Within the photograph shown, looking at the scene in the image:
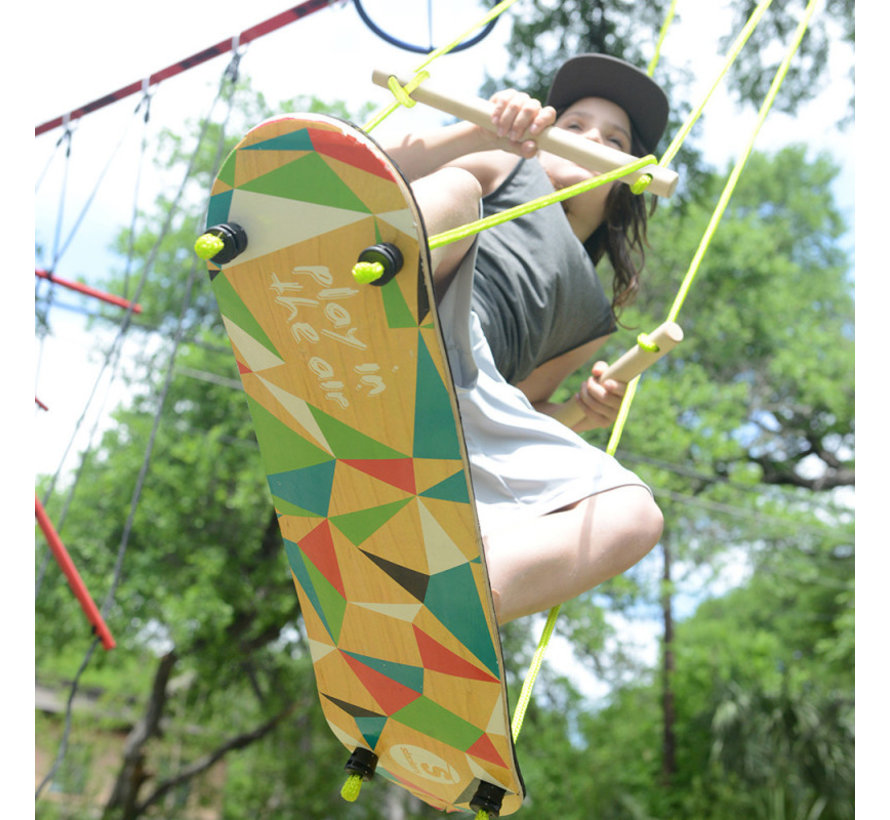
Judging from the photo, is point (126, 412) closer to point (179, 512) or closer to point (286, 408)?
point (179, 512)

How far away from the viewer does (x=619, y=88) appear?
1.53 metres

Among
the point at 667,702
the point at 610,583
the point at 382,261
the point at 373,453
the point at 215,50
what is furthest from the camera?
the point at 667,702

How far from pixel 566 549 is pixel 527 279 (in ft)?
1.48

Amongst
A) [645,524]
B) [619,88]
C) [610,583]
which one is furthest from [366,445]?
[610,583]

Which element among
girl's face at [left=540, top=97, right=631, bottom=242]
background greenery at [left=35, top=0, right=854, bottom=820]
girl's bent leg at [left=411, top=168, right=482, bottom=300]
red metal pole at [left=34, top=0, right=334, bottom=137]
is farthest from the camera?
background greenery at [left=35, top=0, right=854, bottom=820]

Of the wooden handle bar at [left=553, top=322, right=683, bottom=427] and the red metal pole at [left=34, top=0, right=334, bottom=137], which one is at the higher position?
the red metal pole at [left=34, top=0, right=334, bottom=137]

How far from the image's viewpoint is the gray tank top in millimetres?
1358

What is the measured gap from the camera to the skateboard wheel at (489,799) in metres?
1.14

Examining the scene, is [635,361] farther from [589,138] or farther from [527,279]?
[589,138]

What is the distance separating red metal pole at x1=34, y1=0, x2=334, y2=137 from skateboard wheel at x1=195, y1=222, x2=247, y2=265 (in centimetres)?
116

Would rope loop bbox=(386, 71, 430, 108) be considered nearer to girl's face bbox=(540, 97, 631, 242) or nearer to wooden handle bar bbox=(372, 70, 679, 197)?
wooden handle bar bbox=(372, 70, 679, 197)

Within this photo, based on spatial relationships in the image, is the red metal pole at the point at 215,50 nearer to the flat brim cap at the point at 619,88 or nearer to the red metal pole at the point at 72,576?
the flat brim cap at the point at 619,88

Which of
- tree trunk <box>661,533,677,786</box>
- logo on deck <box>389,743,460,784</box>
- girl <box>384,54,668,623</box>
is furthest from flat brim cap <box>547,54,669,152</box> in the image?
tree trunk <box>661,533,677,786</box>

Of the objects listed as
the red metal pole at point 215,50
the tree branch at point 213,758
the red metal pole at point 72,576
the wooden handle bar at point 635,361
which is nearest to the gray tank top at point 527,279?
the wooden handle bar at point 635,361
